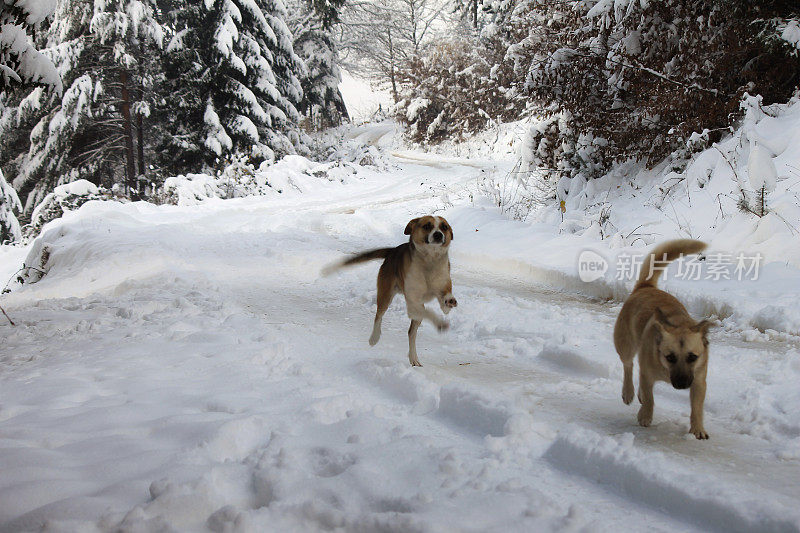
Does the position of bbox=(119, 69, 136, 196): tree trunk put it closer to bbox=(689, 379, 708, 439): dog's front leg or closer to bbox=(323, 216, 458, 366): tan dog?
bbox=(323, 216, 458, 366): tan dog

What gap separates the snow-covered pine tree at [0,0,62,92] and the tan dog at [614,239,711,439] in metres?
5.81

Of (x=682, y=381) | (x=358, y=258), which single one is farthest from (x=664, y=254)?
(x=358, y=258)

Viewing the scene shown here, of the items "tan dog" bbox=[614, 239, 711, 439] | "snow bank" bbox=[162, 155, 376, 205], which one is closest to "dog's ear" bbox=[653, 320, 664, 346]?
"tan dog" bbox=[614, 239, 711, 439]

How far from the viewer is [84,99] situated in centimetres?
2055

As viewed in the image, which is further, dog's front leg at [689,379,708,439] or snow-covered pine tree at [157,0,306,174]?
snow-covered pine tree at [157,0,306,174]

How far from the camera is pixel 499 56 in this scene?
1224 inches

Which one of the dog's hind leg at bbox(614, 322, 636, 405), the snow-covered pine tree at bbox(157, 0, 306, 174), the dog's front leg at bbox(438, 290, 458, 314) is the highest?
the snow-covered pine tree at bbox(157, 0, 306, 174)

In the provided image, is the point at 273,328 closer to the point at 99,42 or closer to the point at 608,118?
the point at 608,118

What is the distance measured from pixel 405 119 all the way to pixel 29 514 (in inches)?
1488

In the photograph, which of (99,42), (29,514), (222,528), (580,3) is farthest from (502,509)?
(99,42)

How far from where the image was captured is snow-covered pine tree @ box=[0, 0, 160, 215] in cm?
2042

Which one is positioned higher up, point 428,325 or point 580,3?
point 580,3

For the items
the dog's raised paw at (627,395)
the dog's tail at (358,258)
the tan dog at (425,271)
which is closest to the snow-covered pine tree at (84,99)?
the dog's tail at (358,258)

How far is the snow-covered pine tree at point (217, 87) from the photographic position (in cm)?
2088
